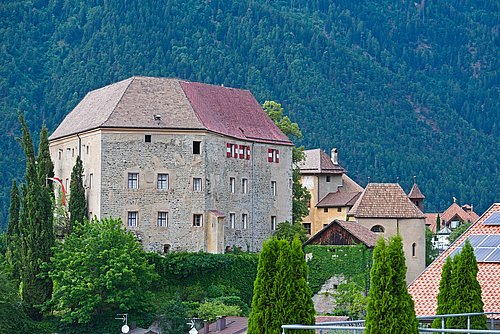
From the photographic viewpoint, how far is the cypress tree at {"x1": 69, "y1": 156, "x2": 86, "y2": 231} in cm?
8519

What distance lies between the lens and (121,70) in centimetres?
19612

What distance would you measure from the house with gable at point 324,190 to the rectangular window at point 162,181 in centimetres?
2860

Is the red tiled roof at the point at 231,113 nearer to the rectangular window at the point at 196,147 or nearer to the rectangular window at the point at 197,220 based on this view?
the rectangular window at the point at 196,147

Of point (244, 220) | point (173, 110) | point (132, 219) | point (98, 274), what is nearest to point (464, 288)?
point (98, 274)

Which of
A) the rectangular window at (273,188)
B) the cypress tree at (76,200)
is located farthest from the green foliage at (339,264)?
the cypress tree at (76,200)

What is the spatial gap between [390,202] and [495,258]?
5433 cm

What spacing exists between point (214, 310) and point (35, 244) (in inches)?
433

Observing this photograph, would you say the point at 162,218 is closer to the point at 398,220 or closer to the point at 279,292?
the point at 398,220

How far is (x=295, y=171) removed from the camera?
4090 inches

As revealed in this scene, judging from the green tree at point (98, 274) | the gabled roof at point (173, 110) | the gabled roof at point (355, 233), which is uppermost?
the gabled roof at point (173, 110)

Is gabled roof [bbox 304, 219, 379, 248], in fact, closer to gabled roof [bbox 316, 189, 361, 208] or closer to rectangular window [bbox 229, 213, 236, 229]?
rectangular window [bbox 229, 213, 236, 229]

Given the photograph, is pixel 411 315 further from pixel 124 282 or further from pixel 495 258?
pixel 124 282

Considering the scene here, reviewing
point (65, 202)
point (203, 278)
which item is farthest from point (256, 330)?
point (65, 202)

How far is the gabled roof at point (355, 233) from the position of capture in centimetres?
8925
